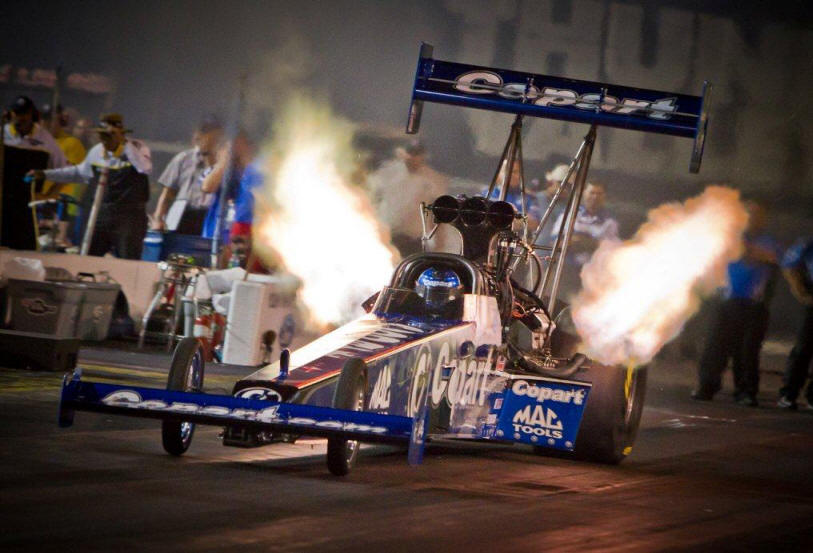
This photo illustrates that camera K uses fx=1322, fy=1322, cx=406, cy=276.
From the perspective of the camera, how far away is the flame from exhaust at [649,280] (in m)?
12.1

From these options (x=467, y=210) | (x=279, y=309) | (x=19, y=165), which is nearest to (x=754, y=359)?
(x=279, y=309)

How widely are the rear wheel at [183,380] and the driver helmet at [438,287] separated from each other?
6.97 ft

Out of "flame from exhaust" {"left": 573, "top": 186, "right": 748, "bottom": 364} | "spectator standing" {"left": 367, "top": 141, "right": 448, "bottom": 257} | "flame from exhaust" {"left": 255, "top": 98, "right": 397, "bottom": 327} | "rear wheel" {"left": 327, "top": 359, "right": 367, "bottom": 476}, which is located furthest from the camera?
"spectator standing" {"left": 367, "top": 141, "right": 448, "bottom": 257}

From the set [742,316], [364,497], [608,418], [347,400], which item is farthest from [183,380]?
[742,316]

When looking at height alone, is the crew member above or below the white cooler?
above

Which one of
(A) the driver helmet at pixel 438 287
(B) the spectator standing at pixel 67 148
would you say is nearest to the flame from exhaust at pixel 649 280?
(A) the driver helmet at pixel 438 287

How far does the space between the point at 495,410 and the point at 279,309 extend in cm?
703

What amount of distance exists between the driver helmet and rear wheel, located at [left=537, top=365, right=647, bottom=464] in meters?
1.60

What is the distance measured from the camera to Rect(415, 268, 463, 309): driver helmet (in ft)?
33.2

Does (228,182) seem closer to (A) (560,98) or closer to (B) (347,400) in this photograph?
(A) (560,98)

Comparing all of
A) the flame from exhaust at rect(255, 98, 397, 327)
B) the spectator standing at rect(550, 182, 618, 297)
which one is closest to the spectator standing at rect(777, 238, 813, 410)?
the spectator standing at rect(550, 182, 618, 297)

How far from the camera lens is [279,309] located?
16.9 metres

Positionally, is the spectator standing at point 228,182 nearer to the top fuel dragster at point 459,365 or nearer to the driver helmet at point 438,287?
the top fuel dragster at point 459,365

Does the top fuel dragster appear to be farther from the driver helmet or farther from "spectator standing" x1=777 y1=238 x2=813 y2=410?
"spectator standing" x1=777 y1=238 x2=813 y2=410
